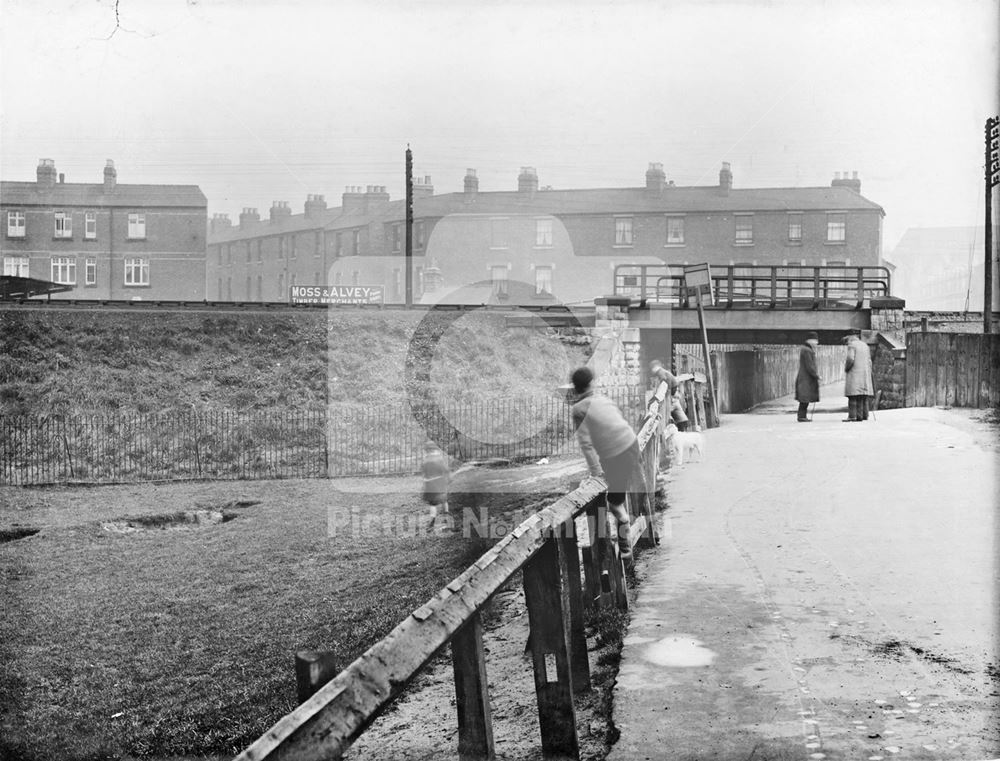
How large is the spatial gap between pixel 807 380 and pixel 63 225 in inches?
1626

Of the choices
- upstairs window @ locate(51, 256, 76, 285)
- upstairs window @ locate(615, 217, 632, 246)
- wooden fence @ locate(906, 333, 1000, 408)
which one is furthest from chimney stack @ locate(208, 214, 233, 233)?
wooden fence @ locate(906, 333, 1000, 408)

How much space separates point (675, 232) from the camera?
50.3 metres

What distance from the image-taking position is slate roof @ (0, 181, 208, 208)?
160 ft

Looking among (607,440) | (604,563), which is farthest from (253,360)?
(604,563)

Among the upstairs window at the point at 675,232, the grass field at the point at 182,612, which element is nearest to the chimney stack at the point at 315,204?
the upstairs window at the point at 675,232

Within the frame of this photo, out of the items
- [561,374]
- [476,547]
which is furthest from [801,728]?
[561,374]

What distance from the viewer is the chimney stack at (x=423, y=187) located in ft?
180

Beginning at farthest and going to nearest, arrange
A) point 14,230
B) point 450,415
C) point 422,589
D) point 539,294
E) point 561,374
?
point 14,230
point 539,294
point 561,374
point 450,415
point 422,589

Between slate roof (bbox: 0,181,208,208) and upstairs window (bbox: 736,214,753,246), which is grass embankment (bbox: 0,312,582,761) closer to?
slate roof (bbox: 0,181,208,208)

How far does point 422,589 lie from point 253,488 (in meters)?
9.79

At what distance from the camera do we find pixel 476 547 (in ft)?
38.5

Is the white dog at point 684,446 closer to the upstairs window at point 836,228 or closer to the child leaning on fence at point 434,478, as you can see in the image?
the child leaning on fence at point 434,478

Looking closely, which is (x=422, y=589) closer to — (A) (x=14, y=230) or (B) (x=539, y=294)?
(B) (x=539, y=294)

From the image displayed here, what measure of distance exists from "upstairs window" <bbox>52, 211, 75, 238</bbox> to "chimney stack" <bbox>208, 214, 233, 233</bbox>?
22205mm
